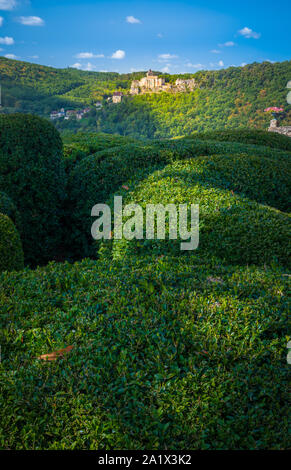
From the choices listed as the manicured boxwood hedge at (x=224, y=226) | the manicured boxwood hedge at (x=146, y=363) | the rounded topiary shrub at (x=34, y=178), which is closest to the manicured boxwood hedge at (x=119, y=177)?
the rounded topiary shrub at (x=34, y=178)

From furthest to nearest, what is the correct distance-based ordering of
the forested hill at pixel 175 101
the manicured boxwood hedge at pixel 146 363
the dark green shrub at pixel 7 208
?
the forested hill at pixel 175 101
the dark green shrub at pixel 7 208
the manicured boxwood hedge at pixel 146 363

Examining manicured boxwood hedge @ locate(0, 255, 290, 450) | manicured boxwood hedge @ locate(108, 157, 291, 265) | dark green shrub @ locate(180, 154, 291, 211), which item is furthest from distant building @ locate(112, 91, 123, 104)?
manicured boxwood hedge @ locate(0, 255, 290, 450)

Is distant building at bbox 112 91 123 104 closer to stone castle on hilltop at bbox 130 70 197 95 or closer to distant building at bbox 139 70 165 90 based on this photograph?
stone castle on hilltop at bbox 130 70 197 95

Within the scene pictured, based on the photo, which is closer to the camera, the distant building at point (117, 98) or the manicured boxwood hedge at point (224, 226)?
the manicured boxwood hedge at point (224, 226)

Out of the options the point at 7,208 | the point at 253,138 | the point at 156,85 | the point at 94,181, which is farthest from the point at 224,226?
the point at 156,85

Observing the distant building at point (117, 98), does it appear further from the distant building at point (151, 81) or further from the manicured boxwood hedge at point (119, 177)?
the manicured boxwood hedge at point (119, 177)

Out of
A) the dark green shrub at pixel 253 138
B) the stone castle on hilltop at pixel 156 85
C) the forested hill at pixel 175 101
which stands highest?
the stone castle on hilltop at pixel 156 85
